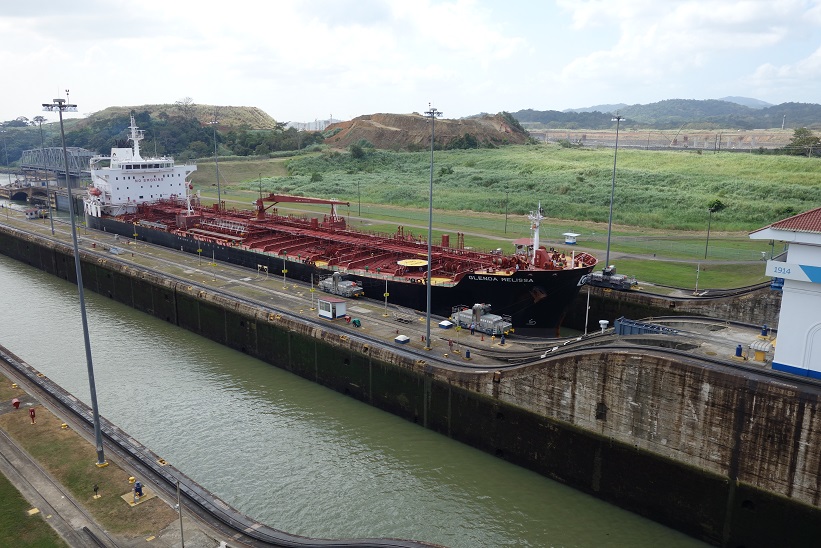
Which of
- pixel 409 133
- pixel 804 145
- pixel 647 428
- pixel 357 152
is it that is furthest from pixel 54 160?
pixel 804 145

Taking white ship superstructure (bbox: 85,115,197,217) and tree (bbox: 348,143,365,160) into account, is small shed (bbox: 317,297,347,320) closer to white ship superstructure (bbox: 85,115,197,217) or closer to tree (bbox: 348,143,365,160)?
white ship superstructure (bbox: 85,115,197,217)

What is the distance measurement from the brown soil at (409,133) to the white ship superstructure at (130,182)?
104 m

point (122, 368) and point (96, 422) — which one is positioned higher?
point (96, 422)

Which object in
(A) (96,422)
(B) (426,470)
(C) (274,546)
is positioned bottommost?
(B) (426,470)

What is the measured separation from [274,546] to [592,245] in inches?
1934

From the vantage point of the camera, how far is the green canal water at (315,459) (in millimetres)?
21359

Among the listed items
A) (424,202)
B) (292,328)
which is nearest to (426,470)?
(292,328)

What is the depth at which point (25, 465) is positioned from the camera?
20266 millimetres

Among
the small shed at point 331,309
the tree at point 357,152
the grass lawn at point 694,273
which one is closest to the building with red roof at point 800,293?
the small shed at point 331,309

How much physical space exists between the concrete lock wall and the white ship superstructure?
51555 millimetres

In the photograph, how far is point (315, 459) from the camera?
2556cm

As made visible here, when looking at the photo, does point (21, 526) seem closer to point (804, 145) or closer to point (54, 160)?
point (804, 145)

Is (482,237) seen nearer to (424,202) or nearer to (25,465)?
(424,202)

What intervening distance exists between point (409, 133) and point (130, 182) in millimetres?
117235
